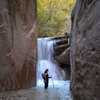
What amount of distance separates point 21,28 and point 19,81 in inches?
107

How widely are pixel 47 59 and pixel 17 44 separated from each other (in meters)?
6.44

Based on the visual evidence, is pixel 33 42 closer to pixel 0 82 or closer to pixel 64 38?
pixel 0 82

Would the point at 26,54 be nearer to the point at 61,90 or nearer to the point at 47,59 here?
the point at 61,90

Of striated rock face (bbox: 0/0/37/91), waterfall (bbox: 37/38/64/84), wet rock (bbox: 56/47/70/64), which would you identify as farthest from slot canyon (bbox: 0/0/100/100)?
wet rock (bbox: 56/47/70/64)

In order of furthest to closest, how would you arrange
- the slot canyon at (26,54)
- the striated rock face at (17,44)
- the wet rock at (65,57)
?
the wet rock at (65,57) → the striated rock face at (17,44) → the slot canyon at (26,54)

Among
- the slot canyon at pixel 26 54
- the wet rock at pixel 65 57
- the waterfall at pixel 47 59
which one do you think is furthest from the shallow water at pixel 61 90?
the wet rock at pixel 65 57

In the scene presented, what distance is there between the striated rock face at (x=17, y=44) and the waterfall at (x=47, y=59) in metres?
3.56

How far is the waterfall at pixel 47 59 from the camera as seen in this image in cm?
1501

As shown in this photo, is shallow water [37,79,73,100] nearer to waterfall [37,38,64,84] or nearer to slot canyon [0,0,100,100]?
slot canyon [0,0,100,100]

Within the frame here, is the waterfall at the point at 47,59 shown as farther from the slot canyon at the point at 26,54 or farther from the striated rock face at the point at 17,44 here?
the striated rock face at the point at 17,44

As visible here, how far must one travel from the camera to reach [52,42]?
1658 cm

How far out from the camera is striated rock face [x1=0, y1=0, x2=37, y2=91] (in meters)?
9.34

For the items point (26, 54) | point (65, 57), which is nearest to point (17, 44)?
point (26, 54)

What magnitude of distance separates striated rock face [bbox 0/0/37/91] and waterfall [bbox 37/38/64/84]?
3.56 metres
